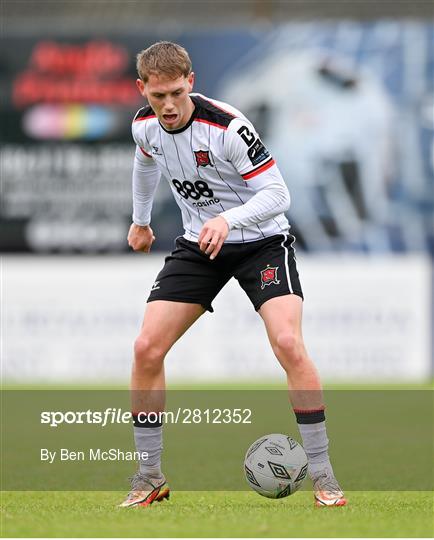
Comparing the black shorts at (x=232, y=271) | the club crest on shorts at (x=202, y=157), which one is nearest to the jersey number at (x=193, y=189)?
the club crest on shorts at (x=202, y=157)

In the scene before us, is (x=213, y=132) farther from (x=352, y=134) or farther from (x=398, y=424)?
(x=352, y=134)

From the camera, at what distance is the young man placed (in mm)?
5516

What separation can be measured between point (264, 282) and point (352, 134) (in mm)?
11510

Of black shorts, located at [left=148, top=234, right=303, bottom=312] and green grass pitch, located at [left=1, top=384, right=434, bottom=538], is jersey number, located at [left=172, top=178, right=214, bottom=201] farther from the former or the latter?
green grass pitch, located at [left=1, top=384, right=434, bottom=538]

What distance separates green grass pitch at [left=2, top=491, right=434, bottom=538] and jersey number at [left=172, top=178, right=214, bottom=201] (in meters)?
1.43

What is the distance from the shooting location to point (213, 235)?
5359 mm

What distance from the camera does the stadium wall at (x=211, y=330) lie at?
15453 mm

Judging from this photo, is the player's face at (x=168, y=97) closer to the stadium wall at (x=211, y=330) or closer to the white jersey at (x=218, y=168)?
the white jersey at (x=218, y=168)

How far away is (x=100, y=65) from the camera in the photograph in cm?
1684

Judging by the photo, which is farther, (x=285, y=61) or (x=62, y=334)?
(x=285, y=61)

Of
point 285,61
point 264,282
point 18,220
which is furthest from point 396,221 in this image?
point 264,282

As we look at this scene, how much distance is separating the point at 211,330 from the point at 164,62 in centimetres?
1016

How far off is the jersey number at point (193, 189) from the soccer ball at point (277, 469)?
1.21 meters

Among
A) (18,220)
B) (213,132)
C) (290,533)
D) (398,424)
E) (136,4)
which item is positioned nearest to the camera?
(290,533)
